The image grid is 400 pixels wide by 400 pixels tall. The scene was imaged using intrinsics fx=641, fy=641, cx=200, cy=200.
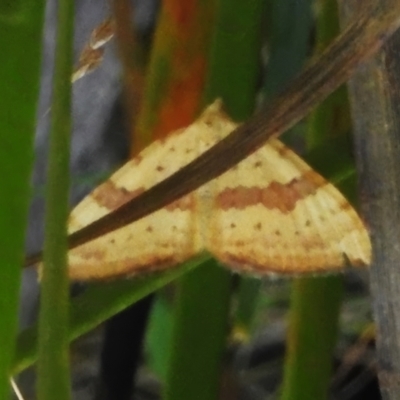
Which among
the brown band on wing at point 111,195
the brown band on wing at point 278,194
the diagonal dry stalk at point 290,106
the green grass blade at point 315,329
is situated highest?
the brown band on wing at point 111,195

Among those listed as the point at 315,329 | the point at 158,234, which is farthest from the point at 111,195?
the point at 315,329

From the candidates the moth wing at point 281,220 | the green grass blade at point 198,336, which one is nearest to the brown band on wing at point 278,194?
the moth wing at point 281,220

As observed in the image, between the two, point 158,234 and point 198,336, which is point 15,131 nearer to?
point 158,234

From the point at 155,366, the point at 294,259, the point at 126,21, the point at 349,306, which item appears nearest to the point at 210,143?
the point at 294,259

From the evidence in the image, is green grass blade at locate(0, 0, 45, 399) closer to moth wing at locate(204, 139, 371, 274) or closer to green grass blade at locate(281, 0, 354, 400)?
moth wing at locate(204, 139, 371, 274)

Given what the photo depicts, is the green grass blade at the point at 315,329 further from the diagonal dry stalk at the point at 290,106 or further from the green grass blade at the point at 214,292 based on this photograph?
the diagonal dry stalk at the point at 290,106

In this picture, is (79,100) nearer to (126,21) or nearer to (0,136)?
(126,21)

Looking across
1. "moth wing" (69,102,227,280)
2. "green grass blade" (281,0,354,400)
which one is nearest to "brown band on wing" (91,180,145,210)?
"moth wing" (69,102,227,280)

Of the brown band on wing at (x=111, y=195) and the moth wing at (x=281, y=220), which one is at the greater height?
the brown band on wing at (x=111, y=195)
